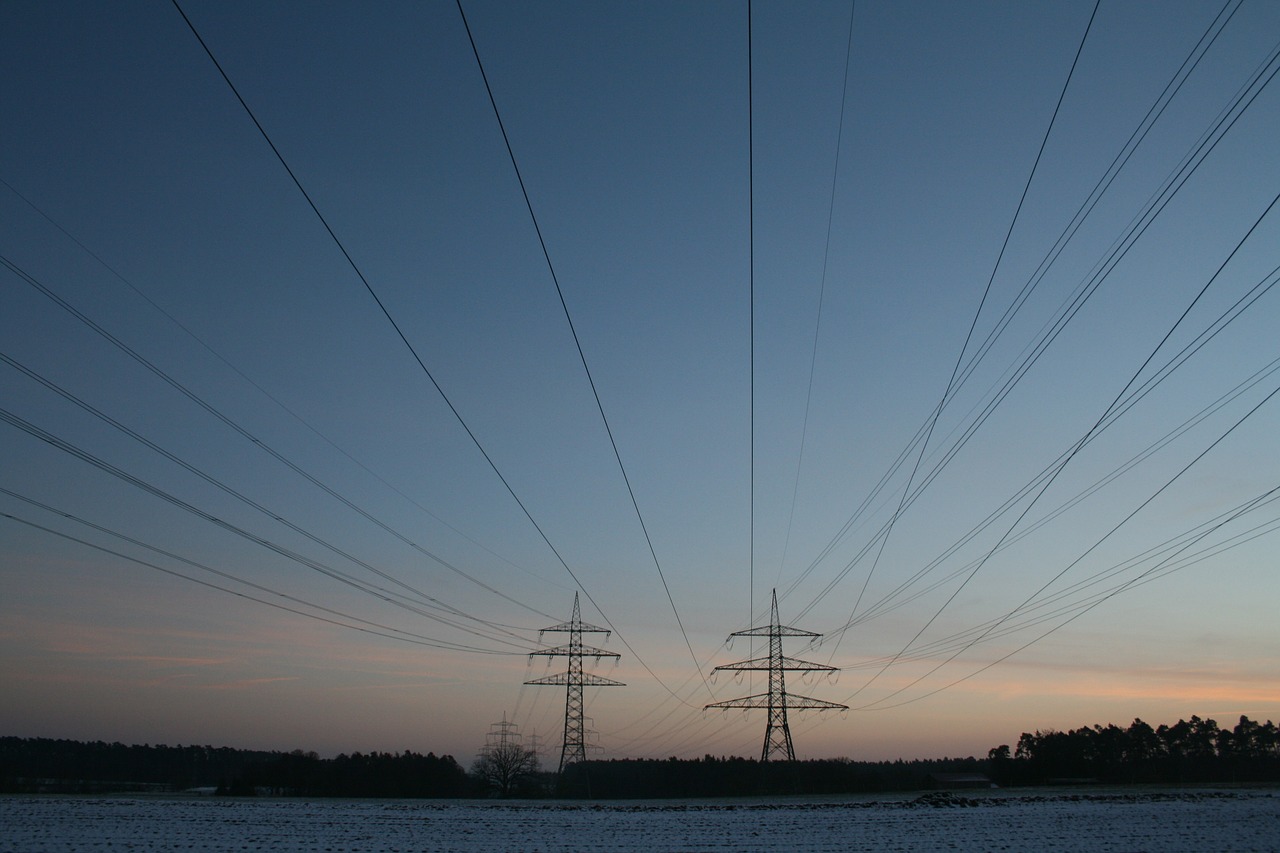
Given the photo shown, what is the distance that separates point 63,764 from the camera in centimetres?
12025

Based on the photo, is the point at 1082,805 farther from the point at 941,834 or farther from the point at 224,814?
the point at 224,814

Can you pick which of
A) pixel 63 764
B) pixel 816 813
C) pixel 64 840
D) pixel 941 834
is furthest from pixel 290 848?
pixel 63 764

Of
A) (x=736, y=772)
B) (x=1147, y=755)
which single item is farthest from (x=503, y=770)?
(x=1147, y=755)

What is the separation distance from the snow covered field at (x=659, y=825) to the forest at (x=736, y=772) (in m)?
25.4

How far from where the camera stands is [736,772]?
8506 cm

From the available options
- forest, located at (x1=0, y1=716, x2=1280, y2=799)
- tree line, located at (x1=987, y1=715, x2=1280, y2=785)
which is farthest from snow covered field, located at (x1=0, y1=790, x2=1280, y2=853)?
tree line, located at (x1=987, y1=715, x2=1280, y2=785)

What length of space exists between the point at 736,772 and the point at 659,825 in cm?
5616

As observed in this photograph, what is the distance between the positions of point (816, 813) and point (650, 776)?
188 feet

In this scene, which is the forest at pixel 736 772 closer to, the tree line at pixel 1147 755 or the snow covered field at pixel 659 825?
the tree line at pixel 1147 755

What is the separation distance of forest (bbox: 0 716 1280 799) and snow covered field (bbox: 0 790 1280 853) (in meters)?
25.4

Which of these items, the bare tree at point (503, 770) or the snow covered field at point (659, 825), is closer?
the snow covered field at point (659, 825)

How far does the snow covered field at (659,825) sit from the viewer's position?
82.1 feet

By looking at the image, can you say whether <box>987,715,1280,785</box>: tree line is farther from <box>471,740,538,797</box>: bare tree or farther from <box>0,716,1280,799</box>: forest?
<box>471,740,538,797</box>: bare tree

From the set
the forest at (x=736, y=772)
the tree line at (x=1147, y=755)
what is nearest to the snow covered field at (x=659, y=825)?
the forest at (x=736, y=772)
